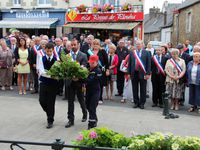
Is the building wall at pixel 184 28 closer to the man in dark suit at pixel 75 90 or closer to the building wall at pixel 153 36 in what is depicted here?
the building wall at pixel 153 36

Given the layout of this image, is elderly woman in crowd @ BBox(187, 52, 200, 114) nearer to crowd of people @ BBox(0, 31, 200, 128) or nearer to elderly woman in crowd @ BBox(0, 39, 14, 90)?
crowd of people @ BBox(0, 31, 200, 128)

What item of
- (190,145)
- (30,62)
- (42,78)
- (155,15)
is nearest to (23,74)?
(30,62)

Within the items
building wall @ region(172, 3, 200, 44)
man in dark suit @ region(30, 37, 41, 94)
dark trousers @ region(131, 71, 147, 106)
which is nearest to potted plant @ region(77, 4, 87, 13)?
building wall @ region(172, 3, 200, 44)

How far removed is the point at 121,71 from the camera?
11219 millimetres

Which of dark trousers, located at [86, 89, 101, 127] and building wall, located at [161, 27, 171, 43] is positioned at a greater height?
building wall, located at [161, 27, 171, 43]

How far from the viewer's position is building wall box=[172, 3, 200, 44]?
3125 centimetres

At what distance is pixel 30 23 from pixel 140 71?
1693 cm

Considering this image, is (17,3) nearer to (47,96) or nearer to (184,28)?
(184,28)

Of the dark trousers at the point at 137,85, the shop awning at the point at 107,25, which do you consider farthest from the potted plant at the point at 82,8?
the dark trousers at the point at 137,85

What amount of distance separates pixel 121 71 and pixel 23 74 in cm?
337

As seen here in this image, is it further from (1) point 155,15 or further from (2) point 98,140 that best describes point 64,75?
(1) point 155,15

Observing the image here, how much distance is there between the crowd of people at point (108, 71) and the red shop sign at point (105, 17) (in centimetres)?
1071

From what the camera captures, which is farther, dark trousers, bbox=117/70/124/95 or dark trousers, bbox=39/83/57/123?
dark trousers, bbox=117/70/124/95

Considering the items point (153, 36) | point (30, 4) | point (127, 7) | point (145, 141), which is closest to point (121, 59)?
point (145, 141)
